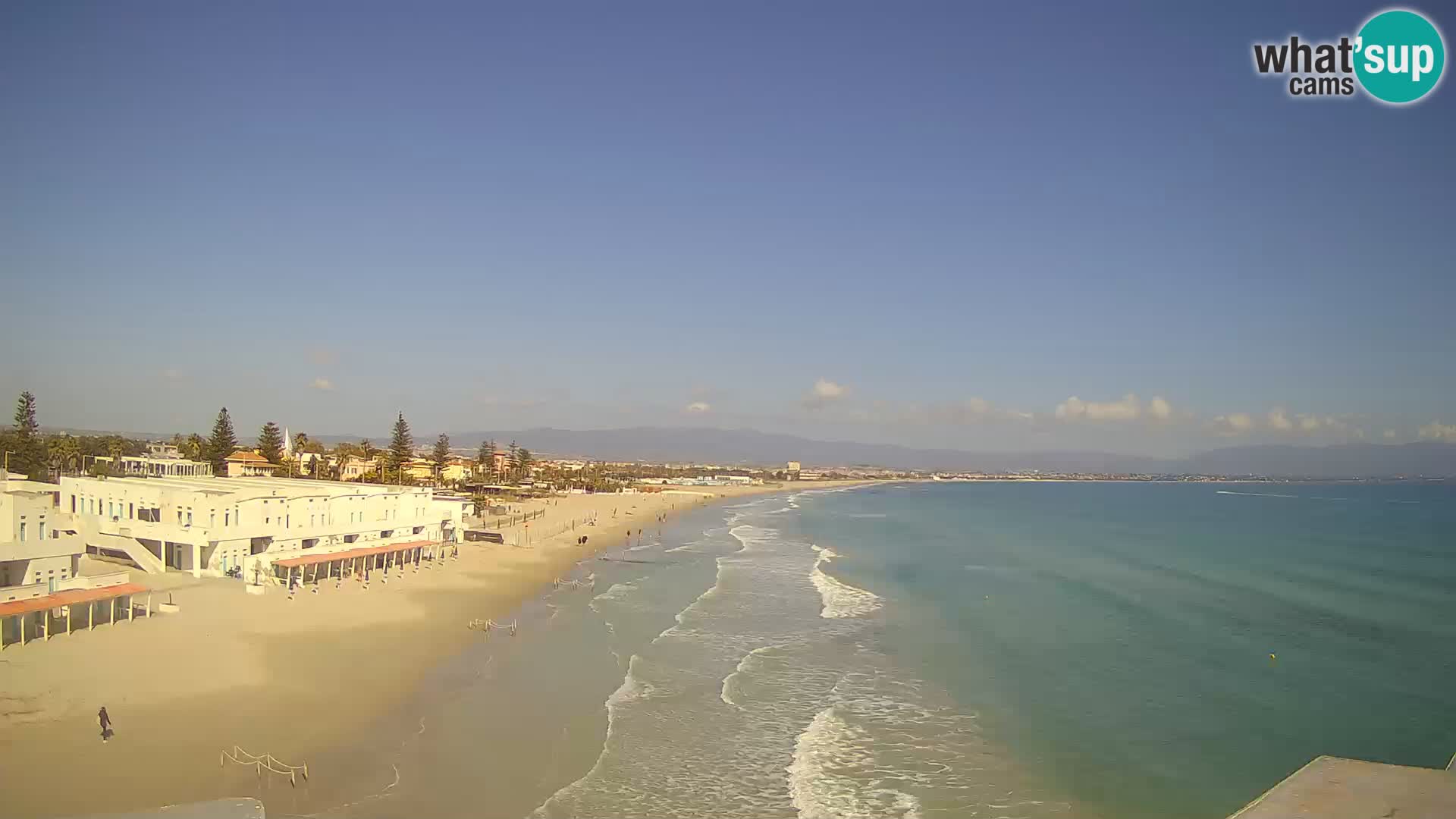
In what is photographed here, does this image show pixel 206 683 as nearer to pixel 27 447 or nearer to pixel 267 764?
pixel 267 764

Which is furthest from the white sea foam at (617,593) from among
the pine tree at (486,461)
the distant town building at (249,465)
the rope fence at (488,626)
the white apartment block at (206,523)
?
the pine tree at (486,461)

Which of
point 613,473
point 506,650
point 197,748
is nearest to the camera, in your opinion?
point 197,748

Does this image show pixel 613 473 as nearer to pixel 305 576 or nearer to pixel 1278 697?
pixel 305 576

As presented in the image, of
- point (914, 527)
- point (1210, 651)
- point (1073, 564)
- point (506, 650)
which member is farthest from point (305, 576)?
point (914, 527)

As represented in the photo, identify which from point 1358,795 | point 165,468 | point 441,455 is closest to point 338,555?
point 165,468

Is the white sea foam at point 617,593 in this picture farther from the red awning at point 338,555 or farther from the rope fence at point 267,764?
the rope fence at point 267,764

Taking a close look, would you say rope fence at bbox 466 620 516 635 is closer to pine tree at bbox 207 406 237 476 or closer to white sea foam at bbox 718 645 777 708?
white sea foam at bbox 718 645 777 708
